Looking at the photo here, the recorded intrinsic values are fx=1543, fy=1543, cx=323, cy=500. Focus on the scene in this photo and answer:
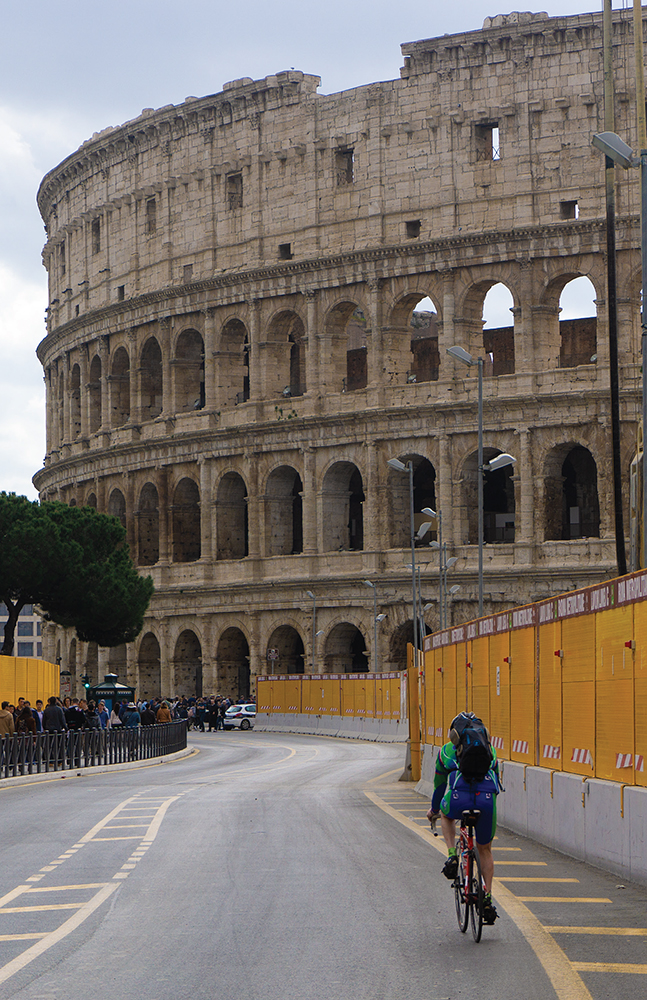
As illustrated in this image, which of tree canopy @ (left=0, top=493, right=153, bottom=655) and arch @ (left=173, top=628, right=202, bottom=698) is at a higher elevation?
tree canopy @ (left=0, top=493, right=153, bottom=655)

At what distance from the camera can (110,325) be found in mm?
73312

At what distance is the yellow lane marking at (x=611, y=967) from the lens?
9195 mm

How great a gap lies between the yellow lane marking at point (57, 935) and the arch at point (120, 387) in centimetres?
6168

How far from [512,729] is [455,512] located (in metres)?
40.1

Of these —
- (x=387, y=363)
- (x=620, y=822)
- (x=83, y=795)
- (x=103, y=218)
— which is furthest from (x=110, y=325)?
(x=620, y=822)

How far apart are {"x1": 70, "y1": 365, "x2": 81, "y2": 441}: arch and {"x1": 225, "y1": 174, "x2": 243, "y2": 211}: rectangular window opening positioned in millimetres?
15741

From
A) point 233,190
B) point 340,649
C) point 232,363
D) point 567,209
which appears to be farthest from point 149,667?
point 567,209

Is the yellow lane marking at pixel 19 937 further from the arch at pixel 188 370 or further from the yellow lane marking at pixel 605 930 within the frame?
the arch at pixel 188 370

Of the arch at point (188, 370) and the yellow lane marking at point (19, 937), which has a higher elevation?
the arch at point (188, 370)

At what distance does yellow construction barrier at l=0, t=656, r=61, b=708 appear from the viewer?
130 ft

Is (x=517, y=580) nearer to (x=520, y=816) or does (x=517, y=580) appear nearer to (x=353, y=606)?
(x=353, y=606)

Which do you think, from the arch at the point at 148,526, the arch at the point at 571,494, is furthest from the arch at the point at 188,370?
the arch at the point at 571,494

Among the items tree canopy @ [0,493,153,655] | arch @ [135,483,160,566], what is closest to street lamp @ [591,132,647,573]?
tree canopy @ [0,493,153,655]

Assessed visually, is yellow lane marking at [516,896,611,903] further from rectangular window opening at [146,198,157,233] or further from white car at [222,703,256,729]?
rectangular window opening at [146,198,157,233]
